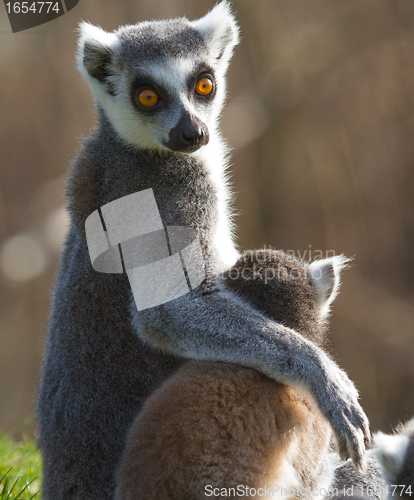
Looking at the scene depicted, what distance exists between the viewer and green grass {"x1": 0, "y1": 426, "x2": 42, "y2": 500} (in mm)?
5543

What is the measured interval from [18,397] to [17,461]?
20.4ft

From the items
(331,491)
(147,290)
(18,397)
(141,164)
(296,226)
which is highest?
(141,164)

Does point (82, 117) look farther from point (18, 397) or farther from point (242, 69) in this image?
point (18, 397)

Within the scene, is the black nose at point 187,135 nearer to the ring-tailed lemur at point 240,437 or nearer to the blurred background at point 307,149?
the ring-tailed lemur at point 240,437

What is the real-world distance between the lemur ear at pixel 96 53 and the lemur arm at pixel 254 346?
2373mm

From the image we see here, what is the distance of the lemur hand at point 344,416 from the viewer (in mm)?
4004

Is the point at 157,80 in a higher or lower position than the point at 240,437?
higher

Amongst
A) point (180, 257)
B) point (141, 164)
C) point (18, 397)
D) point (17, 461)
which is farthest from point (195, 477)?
point (18, 397)

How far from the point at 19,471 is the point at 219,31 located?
5056mm

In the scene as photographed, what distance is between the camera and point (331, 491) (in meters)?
4.72

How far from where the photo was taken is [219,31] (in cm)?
597

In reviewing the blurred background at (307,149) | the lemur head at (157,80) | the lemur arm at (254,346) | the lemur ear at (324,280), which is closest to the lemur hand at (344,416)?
the lemur arm at (254,346)

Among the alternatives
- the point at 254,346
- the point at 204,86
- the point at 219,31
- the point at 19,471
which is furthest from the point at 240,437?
the point at 219,31

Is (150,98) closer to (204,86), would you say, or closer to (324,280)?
(204,86)
